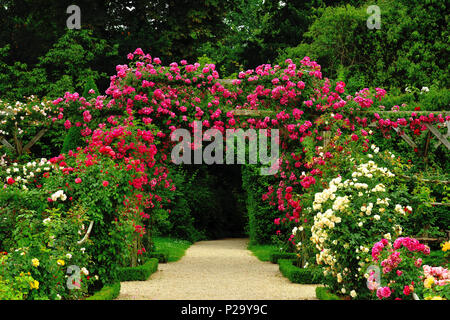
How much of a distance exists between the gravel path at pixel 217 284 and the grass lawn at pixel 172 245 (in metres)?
1.94

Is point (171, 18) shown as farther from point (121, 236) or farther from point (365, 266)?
point (365, 266)

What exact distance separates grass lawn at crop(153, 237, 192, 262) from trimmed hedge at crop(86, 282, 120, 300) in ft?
21.5

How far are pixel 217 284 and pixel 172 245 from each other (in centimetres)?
852

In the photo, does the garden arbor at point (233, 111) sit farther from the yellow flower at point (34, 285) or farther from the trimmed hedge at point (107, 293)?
the yellow flower at point (34, 285)

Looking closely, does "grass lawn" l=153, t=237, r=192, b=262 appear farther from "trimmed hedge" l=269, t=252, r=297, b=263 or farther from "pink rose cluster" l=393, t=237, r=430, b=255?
"pink rose cluster" l=393, t=237, r=430, b=255

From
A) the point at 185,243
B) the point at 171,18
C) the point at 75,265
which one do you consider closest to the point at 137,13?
the point at 171,18

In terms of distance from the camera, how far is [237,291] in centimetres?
808

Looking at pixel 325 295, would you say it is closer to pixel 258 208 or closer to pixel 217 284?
pixel 217 284

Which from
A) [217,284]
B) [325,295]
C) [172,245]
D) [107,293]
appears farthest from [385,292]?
[172,245]

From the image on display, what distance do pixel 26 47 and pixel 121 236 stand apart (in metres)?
14.5

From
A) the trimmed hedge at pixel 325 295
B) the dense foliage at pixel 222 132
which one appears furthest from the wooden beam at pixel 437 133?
the trimmed hedge at pixel 325 295

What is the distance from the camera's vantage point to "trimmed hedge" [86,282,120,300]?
20.0 ft

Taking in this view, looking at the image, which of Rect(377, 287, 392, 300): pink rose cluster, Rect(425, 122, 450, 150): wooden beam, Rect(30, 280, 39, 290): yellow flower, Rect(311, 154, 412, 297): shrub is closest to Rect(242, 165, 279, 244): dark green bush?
Rect(425, 122, 450, 150): wooden beam

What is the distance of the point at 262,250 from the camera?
611 inches
